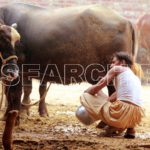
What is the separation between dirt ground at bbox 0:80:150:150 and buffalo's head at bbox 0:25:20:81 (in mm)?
807

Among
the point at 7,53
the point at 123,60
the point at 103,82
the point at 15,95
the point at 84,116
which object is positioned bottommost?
the point at 84,116

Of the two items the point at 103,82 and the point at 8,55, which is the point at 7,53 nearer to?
the point at 8,55

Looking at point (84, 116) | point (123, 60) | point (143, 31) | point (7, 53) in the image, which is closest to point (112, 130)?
point (84, 116)

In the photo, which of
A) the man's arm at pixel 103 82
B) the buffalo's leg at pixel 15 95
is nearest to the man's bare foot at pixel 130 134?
the man's arm at pixel 103 82

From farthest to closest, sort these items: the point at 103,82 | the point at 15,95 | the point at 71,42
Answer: the point at 71,42
the point at 15,95
the point at 103,82

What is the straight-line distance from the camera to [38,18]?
17.6 feet

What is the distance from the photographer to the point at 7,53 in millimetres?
4438

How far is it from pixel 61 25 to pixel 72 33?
0.23 metres

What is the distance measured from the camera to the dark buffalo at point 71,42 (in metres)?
5.16

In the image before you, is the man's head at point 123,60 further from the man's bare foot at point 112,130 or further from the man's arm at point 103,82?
the man's bare foot at point 112,130

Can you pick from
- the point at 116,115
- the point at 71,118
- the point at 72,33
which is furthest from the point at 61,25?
the point at 116,115

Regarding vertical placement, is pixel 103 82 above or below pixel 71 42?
below

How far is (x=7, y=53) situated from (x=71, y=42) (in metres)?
1.16

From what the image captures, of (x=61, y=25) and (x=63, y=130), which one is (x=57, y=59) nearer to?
(x=61, y=25)
